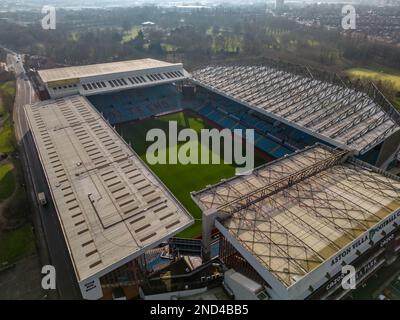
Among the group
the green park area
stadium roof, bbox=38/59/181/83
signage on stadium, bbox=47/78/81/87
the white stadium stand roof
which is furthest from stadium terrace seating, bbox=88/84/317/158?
the green park area

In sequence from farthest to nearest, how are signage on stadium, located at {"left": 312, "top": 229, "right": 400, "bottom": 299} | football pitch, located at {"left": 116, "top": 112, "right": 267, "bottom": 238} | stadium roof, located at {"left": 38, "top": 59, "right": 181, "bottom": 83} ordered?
stadium roof, located at {"left": 38, "top": 59, "right": 181, "bottom": 83} < football pitch, located at {"left": 116, "top": 112, "right": 267, "bottom": 238} < signage on stadium, located at {"left": 312, "top": 229, "right": 400, "bottom": 299}

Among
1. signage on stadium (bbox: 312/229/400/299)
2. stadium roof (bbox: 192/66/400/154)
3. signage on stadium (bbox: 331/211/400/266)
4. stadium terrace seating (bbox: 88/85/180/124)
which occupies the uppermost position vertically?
stadium roof (bbox: 192/66/400/154)

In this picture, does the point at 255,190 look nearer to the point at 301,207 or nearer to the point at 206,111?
the point at 301,207

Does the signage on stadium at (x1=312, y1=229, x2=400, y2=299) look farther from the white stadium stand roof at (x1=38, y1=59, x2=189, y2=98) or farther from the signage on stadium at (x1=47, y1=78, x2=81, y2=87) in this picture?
the signage on stadium at (x1=47, y1=78, x2=81, y2=87)

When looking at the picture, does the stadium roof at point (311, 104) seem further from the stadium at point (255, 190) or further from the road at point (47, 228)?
the road at point (47, 228)

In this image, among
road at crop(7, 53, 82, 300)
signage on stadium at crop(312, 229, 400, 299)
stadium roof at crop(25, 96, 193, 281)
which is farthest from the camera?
road at crop(7, 53, 82, 300)

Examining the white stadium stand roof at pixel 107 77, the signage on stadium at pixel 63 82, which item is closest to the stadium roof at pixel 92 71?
the white stadium stand roof at pixel 107 77

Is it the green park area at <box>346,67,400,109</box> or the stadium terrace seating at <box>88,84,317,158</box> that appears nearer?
the stadium terrace seating at <box>88,84,317,158</box>
